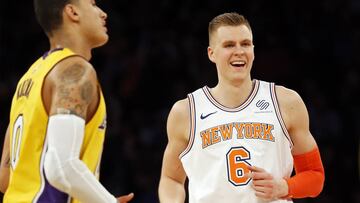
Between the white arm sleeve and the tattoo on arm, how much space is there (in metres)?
0.05

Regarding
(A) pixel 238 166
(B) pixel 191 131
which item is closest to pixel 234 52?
(B) pixel 191 131

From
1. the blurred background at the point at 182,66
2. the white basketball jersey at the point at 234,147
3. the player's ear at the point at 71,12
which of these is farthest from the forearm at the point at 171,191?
the blurred background at the point at 182,66

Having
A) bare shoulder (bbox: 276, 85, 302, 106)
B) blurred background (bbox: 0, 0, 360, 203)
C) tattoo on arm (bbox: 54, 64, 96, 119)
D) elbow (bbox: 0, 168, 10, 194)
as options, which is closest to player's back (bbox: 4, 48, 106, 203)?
tattoo on arm (bbox: 54, 64, 96, 119)

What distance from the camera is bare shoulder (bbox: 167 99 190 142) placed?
4508mm

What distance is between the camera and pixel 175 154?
14.9 ft

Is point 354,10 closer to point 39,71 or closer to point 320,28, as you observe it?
point 320,28

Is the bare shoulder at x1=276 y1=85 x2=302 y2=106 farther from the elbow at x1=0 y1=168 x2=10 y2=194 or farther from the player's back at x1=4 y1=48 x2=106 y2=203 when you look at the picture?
the elbow at x1=0 y1=168 x2=10 y2=194

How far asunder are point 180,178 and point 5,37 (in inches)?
190

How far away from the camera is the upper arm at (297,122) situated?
4371mm

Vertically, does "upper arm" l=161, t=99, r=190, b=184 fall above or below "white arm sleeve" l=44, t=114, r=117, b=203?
above

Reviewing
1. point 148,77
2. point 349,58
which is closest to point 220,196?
point 148,77

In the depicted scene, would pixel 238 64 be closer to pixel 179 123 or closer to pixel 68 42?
pixel 179 123

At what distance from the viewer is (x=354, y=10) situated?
357 inches

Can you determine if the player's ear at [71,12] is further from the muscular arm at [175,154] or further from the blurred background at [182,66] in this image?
the blurred background at [182,66]
